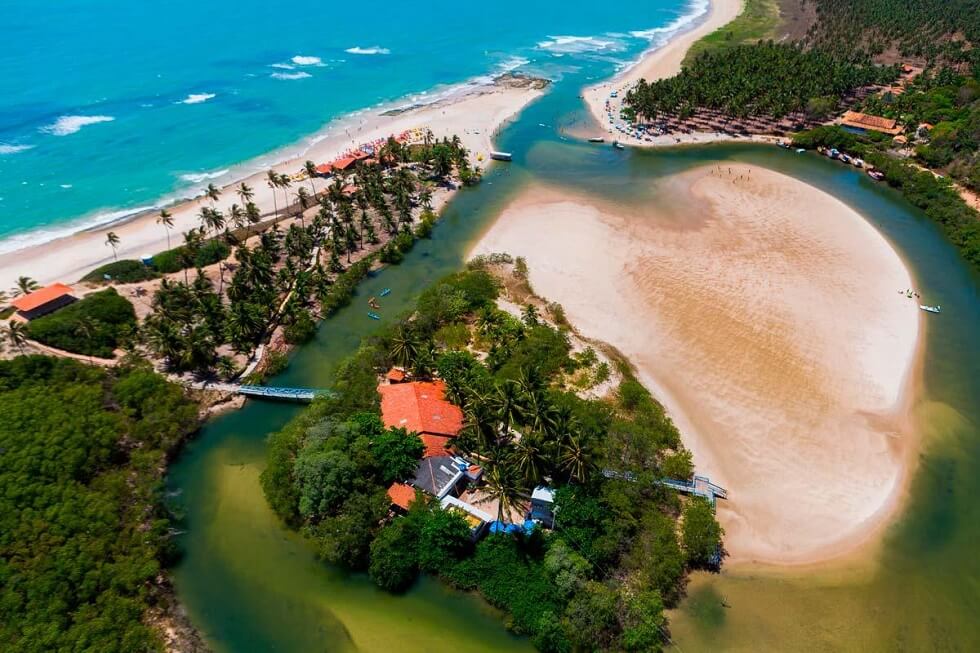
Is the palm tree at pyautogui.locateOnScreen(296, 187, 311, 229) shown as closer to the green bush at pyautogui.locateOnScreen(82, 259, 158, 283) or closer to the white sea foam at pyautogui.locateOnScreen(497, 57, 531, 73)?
the green bush at pyautogui.locateOnScreen(82, 259, 158, 283)

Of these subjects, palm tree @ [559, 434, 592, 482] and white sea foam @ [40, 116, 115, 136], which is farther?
white sea foam @ [40, 116, 115, 136]

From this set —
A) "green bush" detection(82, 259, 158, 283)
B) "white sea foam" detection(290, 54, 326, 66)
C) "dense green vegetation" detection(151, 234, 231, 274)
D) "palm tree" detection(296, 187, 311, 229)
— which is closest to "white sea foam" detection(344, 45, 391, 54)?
"white sea foam" detection(290, 54, 326, 66)

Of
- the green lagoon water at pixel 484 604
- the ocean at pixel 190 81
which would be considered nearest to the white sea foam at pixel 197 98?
the ocean at pixel 190 81

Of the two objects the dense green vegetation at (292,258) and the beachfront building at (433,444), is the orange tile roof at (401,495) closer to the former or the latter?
the beachfront building at (433,444)

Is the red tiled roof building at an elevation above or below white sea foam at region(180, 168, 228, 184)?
below

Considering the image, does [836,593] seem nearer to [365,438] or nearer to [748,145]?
[365,438]

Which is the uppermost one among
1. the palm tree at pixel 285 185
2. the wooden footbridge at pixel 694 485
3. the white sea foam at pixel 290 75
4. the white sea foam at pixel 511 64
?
the white sea foam at pixel 511 64

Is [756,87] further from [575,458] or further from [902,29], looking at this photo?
[575,458]

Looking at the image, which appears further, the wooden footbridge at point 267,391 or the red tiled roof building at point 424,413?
the wooden footbridge at point 267,391
